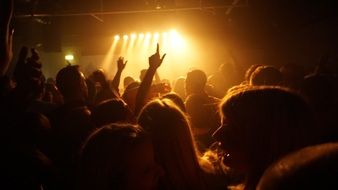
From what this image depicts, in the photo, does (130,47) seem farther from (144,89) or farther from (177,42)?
(144,89)

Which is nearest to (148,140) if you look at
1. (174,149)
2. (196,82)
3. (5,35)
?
(174,149)

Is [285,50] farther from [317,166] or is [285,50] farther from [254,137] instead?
[317,166]

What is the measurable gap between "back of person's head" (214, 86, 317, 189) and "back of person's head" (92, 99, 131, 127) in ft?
5.22

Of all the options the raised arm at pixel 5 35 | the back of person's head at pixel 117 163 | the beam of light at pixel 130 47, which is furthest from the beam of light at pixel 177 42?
the back of person's head at pixel 117 163

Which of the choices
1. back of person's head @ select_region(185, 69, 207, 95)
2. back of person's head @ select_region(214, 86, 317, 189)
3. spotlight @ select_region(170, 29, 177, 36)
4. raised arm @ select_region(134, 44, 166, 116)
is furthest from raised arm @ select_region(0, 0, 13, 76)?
spotlight @ select_region(170, 29, 177, 36)

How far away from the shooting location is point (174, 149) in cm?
245

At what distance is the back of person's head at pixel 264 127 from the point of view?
205 centimetres

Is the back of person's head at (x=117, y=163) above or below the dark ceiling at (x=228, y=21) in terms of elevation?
below

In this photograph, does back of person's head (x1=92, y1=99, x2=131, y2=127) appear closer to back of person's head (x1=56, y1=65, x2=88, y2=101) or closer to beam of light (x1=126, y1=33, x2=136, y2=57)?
back of person's head (x1=56, y1=65, x2=88, y2=101)

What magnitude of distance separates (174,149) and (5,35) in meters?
1.73

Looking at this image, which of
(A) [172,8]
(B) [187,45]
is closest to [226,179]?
(A) [172,8]

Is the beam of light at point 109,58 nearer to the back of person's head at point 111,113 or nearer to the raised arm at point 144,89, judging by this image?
the raised arm at point 144,89

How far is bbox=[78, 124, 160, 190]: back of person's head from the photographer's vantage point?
2143 millimetres

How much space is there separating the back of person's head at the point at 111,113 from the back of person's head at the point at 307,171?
9.66 ft
